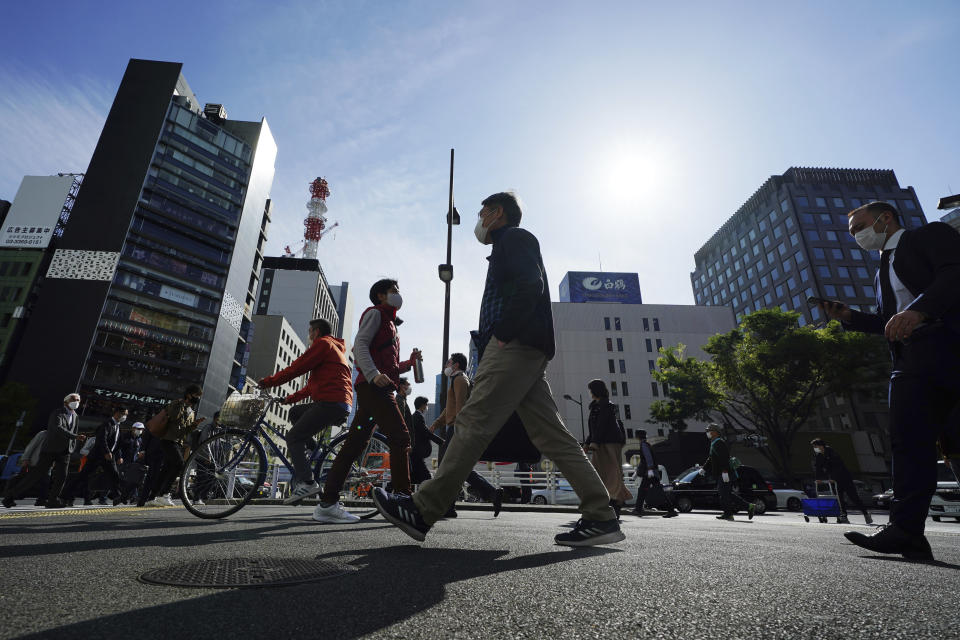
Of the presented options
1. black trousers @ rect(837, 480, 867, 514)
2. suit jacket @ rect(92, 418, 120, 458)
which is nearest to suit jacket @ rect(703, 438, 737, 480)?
black trousers @ rect(837, 480, 867, 514)

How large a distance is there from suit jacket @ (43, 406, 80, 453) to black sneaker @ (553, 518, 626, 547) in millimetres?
8122

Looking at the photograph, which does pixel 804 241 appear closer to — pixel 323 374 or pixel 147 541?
pixel 323 374

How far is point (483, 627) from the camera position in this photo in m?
1.08

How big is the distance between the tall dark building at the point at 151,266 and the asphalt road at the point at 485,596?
58.3 meters

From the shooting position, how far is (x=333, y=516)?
13.5ft

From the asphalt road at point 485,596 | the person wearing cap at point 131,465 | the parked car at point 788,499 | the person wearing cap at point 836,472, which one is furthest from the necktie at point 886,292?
the parked car at point 788,499

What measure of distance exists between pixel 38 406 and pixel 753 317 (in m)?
61.5

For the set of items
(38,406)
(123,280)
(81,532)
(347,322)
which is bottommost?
(81,532)

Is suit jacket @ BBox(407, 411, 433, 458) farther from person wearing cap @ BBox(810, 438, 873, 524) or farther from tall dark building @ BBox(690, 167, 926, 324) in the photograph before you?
tall dark building @ BBox(690, 167, 926, 324)

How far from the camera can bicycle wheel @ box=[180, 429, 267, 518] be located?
161 inches

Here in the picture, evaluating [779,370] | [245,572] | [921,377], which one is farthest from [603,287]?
[245,572]

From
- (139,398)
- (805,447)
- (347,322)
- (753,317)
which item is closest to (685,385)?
(753,317)

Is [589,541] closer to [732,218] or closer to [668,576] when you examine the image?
[668,576]

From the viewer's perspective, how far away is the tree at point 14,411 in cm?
3700
